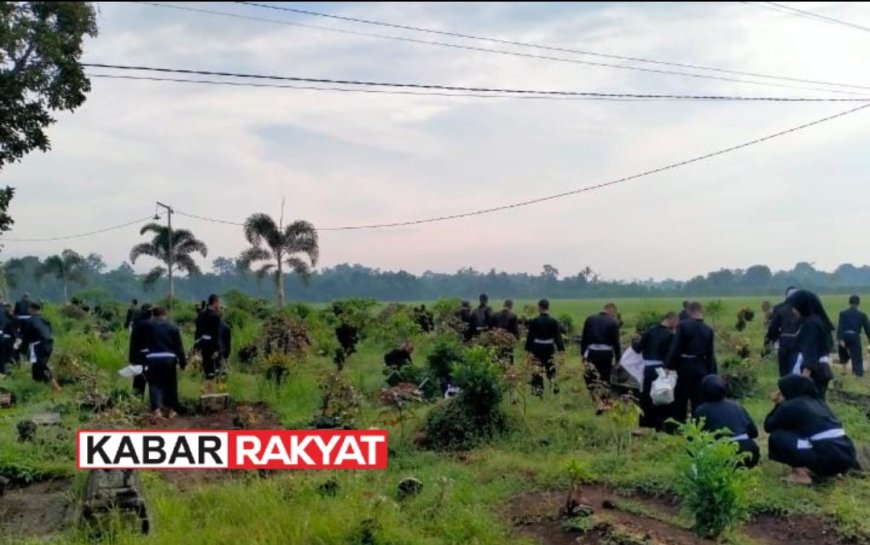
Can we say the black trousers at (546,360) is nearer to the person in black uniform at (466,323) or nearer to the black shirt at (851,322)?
the person in black uniform at (466,323)

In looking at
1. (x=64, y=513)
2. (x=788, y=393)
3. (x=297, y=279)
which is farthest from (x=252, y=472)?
(x=297, y=279)

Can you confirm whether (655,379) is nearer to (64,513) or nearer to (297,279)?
(64,513)

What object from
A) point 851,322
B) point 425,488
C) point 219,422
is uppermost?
point 851,322

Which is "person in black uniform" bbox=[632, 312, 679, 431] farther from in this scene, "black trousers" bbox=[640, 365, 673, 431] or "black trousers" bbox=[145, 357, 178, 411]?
"black trousers" bbox=[145, 357, 178, 411]

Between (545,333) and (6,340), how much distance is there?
10739mm

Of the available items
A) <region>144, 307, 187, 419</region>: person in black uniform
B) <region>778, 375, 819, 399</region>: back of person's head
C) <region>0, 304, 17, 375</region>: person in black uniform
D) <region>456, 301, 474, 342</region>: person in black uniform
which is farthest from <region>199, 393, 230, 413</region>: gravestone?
<region>778, 375, 819, 399</region>: back of person's head

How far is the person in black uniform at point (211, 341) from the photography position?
44.7 ft

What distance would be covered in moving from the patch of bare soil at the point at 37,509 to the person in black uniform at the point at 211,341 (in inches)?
195

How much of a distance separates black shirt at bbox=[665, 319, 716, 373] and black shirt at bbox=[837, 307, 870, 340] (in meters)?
5.79

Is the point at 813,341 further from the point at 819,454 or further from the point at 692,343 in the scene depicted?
the point at 819,454

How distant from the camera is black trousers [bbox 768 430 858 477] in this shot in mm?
7734

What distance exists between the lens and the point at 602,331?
1160 centimetres

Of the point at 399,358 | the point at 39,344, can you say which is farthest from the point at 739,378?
the point at 39,344

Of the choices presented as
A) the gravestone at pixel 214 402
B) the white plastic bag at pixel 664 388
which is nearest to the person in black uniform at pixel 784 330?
the white plastic bag at pixel 664 388
